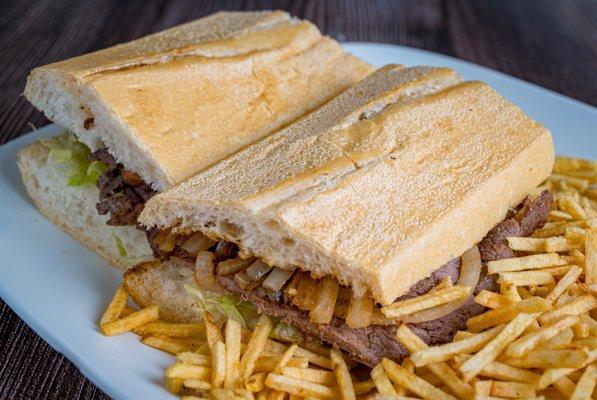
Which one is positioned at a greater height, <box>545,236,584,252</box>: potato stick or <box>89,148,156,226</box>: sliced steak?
<box>89,148,156,226</box>: sliced steak

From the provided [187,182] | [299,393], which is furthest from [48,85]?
[299,393]

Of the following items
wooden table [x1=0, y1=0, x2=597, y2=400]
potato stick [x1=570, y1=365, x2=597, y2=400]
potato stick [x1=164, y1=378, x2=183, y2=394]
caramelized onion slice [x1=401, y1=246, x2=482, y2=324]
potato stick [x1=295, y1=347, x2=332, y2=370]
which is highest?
caramelized onion slice [x1=401, y1=246, x2=482, y2=324]

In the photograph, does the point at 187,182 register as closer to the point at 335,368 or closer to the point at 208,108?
the point at 208,108

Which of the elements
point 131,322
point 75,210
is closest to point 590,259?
point 131,322

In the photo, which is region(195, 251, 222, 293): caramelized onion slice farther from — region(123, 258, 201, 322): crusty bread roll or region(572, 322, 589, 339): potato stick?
region(572, 322, 589, 339): potato stick

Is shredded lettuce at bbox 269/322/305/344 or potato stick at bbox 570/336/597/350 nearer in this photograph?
potato stick at bbox 570/336/597/350

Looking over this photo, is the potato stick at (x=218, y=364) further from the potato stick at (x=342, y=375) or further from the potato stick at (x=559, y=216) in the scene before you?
the potato stick at (x=559, y=216)

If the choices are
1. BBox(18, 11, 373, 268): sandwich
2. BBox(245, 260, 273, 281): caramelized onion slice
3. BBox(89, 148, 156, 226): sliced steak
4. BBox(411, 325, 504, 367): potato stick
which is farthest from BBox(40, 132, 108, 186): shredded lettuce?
BBox(411, 325, 504, 367): potato stick
